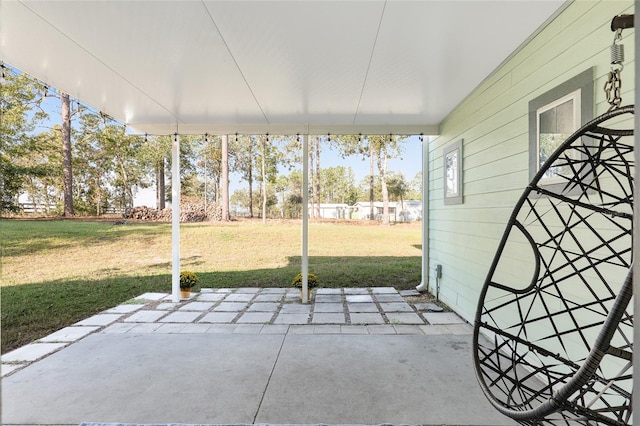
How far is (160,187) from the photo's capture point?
30.7ft

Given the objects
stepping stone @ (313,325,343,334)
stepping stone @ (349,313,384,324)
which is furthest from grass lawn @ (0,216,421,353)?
stepping stone @ (313,325,343,334)

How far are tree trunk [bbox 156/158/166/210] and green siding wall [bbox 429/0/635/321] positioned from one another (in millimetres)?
7294

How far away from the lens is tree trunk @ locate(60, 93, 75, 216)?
7641mm

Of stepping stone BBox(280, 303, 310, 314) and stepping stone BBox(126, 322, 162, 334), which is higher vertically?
stepping stone BBox(126, 322, 162, 334)

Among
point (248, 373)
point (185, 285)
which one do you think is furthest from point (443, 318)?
point (185, 285)

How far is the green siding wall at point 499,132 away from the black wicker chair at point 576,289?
318 millimetres

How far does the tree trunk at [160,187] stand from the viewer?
912 centimetres

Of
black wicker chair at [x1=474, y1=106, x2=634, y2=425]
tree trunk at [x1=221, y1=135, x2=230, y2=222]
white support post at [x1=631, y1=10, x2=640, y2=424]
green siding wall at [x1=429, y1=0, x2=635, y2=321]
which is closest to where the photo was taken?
white support post at [x1=631, y1=10, x2=640, y2=424]

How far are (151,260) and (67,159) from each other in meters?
3.05

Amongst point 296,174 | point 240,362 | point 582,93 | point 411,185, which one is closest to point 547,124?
point 582,93

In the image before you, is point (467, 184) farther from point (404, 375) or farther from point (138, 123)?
point (138, 123)

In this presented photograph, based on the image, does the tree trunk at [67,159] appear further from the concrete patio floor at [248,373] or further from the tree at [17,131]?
the concrete patio floor at [248,373]

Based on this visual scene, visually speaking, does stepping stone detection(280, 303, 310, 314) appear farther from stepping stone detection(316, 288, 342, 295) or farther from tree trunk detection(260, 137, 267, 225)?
tree trunk detection(260, 137, 267, 225)

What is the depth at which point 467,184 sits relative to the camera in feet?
11.6
